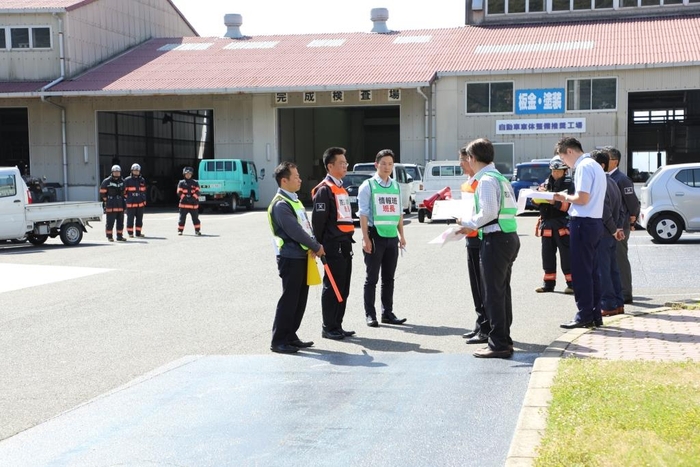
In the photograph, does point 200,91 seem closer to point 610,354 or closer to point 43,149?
point 43,149

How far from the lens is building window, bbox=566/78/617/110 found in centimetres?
3441

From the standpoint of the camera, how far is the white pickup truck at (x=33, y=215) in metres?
20.0

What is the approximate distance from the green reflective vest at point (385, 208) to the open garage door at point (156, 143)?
3273 centimetres

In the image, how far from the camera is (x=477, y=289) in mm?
9094

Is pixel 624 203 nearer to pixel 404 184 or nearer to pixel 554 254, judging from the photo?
pixel 554 254

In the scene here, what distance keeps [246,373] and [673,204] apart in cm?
1356

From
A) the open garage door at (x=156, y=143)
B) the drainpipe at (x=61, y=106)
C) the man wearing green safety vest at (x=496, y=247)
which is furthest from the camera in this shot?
the open garage door at (x=156, y=143)

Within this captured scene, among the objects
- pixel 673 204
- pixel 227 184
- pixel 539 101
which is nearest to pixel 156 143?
pixel 227 184

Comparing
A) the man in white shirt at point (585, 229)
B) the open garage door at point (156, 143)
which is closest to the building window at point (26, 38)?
the open garage door at point (156, 143)

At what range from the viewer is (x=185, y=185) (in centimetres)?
2353

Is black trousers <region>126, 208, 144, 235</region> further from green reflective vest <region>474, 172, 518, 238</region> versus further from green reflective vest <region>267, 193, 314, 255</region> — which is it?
green reflective vest <region>474, 172, 518, 238</region>

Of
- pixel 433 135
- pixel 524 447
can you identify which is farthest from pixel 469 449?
pixel 433 135

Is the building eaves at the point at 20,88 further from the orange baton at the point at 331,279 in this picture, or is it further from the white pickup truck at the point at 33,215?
the orange baton at the point at 331,279

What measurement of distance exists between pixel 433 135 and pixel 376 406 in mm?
30482
